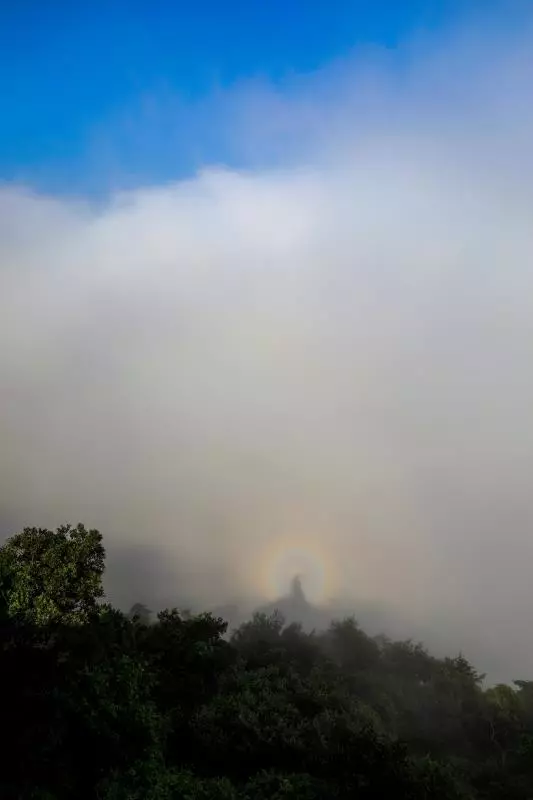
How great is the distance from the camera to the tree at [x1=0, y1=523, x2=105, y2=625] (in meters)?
50.7

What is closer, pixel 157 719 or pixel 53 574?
pixel 157 719

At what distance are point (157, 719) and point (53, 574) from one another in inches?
602

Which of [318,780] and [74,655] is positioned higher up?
[74,655]

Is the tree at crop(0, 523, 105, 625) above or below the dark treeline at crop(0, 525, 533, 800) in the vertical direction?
above

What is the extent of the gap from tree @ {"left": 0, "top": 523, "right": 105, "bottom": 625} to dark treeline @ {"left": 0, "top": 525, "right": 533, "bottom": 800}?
0.29 ft

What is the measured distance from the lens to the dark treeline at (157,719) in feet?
115

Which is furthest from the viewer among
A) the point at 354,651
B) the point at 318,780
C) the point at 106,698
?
the point at 354,651

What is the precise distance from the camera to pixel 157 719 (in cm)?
4331

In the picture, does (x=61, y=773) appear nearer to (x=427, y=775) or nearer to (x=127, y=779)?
(x=127, y=779)

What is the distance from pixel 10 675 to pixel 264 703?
787 inches

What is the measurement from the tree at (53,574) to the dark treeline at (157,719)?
0.09 metres

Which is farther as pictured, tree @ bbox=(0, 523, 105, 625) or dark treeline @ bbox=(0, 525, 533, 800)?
tree @ bbox=(0, 523, 105, 625)

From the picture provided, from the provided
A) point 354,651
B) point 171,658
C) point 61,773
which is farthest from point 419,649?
point 61,773

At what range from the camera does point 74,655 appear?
4909 cm
